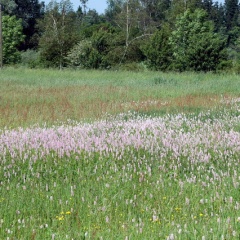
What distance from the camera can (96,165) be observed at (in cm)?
552

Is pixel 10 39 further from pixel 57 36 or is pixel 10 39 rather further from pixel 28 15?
pixel 28 15

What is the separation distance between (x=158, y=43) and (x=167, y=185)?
36396 mm

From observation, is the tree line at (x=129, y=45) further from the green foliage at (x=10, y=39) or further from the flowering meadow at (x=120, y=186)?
the flowering meadow at (x=120, y=186)

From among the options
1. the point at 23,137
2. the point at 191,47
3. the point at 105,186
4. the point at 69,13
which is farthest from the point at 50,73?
Answer: the point at 105,186

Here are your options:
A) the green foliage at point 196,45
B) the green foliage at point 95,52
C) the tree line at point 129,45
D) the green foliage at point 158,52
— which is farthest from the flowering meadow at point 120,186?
the green foliage at point 95,52

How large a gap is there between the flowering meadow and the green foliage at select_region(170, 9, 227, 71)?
96.1ft

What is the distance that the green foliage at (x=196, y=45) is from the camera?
118 ft

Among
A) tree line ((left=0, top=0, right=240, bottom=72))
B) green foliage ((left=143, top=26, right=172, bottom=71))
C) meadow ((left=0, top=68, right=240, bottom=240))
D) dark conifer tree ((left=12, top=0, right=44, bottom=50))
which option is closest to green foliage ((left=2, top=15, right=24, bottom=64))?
tree line ((left=0, top=0, right=240, bottom=72))

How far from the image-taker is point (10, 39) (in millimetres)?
51062

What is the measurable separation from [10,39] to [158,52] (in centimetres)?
1963

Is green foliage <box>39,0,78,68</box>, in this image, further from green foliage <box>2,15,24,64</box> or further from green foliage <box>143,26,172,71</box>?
green foliage <box>143,26,172,71</box>

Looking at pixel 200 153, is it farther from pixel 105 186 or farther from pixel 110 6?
pixel 110 6

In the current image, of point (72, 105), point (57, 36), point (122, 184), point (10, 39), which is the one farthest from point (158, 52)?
point (122, 184)

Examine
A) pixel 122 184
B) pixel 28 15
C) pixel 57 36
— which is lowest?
pixel 122 184
